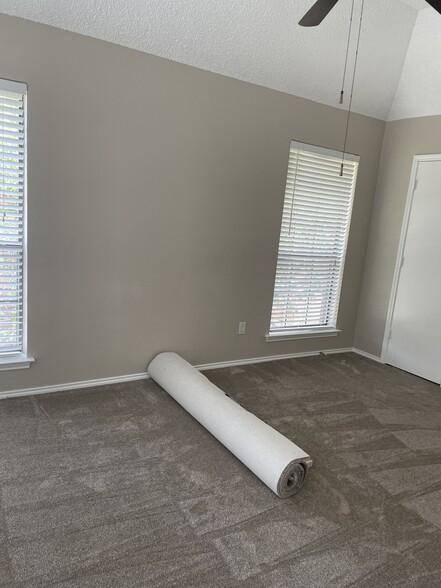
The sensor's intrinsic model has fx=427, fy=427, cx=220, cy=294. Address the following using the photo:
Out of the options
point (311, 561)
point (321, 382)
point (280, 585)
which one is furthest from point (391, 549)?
point (321, 382)

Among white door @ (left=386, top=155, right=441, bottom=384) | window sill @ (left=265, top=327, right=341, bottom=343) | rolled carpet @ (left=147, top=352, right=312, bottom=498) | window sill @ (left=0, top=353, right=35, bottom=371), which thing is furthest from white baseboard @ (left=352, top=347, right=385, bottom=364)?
window sill @ (left=0, top=353, right=35, bottom=371)

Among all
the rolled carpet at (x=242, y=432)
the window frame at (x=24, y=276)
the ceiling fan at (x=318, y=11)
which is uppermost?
the ceiling fan at (x=318, y=11)

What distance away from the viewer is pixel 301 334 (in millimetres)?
4453

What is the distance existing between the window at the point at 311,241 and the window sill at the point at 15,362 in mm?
2254

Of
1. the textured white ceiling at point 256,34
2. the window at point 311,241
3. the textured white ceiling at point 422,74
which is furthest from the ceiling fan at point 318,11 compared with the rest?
the textured white ceiling at point 422,74

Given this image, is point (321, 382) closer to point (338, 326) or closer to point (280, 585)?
point (338, 326)

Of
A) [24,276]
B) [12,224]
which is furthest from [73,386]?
[12,224]

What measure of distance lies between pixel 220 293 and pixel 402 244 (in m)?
2.00

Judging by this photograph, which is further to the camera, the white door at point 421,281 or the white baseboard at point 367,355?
the white baseboard at point 367,355

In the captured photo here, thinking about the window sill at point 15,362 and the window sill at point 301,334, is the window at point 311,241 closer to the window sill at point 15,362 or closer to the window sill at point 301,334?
the window sill at point 301,334

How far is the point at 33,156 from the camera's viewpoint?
9.41 feet

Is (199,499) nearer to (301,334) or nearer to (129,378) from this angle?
(129,378)

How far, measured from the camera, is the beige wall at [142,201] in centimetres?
293

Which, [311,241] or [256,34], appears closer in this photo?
[256,34]
